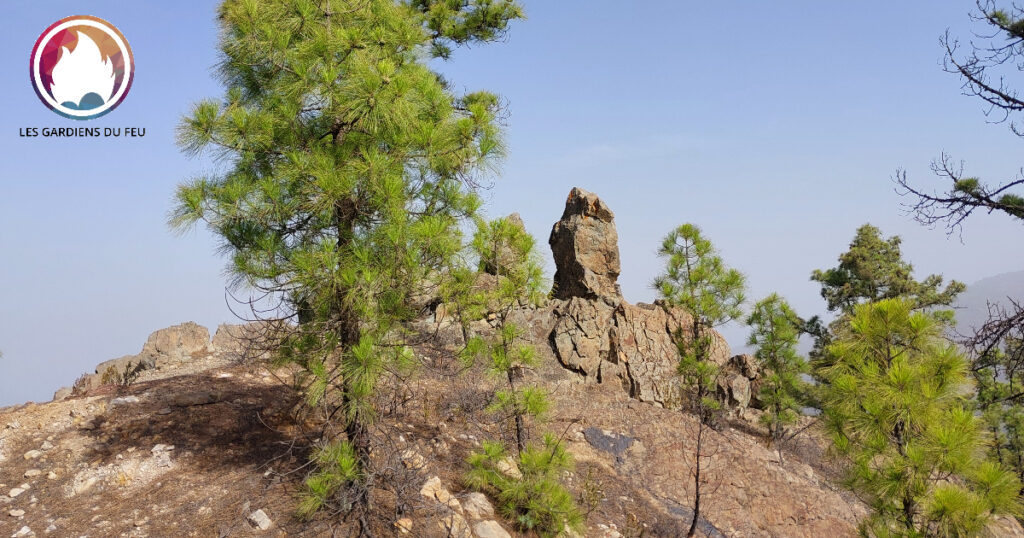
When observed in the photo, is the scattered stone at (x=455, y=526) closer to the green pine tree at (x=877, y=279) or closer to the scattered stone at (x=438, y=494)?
the scattered stone at (x=438, y=494)

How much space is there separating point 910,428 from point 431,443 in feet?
18.5

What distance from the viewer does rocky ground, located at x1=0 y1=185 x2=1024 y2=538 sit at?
656 cm

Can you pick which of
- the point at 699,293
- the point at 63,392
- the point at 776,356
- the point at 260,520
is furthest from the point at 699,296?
the point at 63,392

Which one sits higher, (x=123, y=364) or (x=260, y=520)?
(x=123, y=364)

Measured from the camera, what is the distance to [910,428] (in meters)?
5.68

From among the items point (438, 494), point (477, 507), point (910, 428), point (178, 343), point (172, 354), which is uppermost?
point (178, 343)

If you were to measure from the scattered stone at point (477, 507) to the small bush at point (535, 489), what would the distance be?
0.40 ft

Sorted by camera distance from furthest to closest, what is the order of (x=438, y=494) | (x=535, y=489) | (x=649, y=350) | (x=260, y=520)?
(x=649, y=350) < (x=438, y=494) < (x=535, y=489) < (x=260, y=520)

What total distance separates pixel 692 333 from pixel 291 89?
10028mm

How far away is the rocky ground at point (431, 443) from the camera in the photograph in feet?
21.5

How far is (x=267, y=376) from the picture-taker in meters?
10.2

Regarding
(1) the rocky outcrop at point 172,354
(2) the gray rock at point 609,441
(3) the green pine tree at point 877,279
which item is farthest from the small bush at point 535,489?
(3) the green pine tree at point 877,279

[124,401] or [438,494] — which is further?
[124,401]

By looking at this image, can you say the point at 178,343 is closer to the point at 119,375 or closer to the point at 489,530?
the point at 119,375
